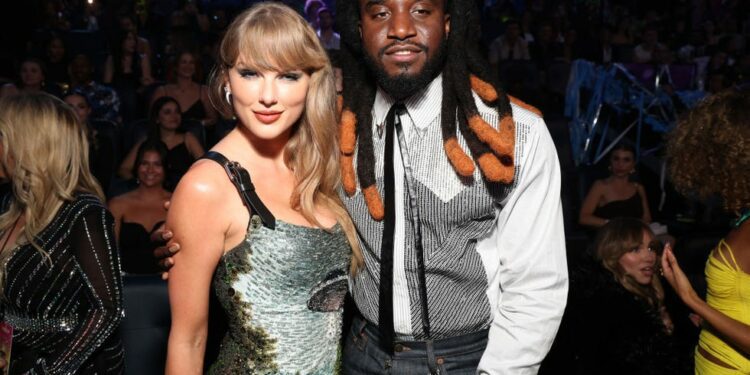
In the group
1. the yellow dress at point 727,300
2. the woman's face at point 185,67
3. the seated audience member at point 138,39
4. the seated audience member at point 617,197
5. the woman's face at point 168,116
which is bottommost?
the seated audience member at point 617,197

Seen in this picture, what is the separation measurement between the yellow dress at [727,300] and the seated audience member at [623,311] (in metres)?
0.62

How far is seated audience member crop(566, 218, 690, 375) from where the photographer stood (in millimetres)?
2963

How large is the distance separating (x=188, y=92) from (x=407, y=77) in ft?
13.8

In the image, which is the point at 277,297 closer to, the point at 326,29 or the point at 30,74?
the point at 30,74

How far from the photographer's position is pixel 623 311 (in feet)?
10.2

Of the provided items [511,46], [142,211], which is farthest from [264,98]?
[511,46]

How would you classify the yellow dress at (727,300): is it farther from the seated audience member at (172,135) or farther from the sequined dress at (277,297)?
the seated audience member at (172,135)

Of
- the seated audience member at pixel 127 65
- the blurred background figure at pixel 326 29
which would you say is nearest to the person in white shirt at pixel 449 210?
the seated audience member at pixel 127 65

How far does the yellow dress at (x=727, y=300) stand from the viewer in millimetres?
2232

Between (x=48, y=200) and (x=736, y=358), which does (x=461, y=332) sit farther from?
(x=48, y=200)

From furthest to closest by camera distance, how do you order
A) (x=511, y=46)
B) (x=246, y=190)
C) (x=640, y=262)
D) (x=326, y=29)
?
(x=511, y=46), (x=326, y=29), (x=640, y=262), (x=246, y=190)

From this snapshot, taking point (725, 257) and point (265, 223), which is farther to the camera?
point (725, 257)

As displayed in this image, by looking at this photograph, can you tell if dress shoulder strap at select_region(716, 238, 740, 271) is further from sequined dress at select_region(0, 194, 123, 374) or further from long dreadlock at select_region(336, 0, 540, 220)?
sequined dress at select_region(0, 194, 123, 374)

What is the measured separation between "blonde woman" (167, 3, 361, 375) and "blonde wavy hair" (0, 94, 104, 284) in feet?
1.68
